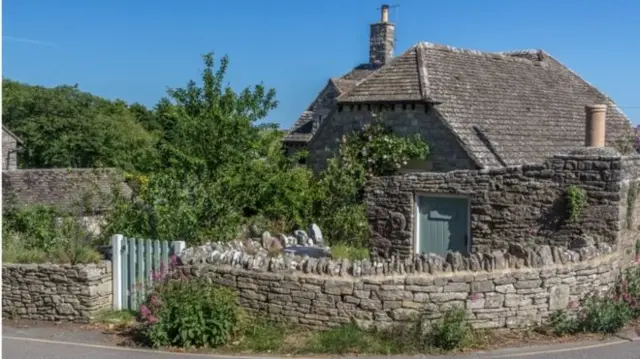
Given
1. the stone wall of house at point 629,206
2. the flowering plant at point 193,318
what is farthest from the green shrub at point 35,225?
the stone wall of house at point 629,206

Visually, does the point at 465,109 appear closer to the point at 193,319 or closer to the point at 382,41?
the point at 193,319

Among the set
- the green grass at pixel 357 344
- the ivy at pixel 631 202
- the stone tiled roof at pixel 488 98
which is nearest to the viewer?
the green grass at pixel 357 344

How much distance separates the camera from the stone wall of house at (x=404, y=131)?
16.2 meters

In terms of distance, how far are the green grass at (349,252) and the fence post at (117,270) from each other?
4.35 metres

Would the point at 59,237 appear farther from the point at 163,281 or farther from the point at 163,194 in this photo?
the point at 163,281

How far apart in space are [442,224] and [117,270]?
6614 millimetres

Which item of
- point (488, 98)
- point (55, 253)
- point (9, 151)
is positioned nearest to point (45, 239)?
point (55, 253)

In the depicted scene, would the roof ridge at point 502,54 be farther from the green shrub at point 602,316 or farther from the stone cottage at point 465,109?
the green shrub at point 602,316

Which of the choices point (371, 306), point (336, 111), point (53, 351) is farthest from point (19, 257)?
point (336, 111)

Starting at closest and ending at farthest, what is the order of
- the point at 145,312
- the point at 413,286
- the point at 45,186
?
the point at 413,286, the point at 145,312, the point at 45,186

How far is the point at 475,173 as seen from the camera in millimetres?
13266

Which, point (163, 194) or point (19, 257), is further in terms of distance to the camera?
point (163, 194)

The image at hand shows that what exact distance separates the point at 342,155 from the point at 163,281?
8401mm

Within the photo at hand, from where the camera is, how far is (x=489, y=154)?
51.9 feet
